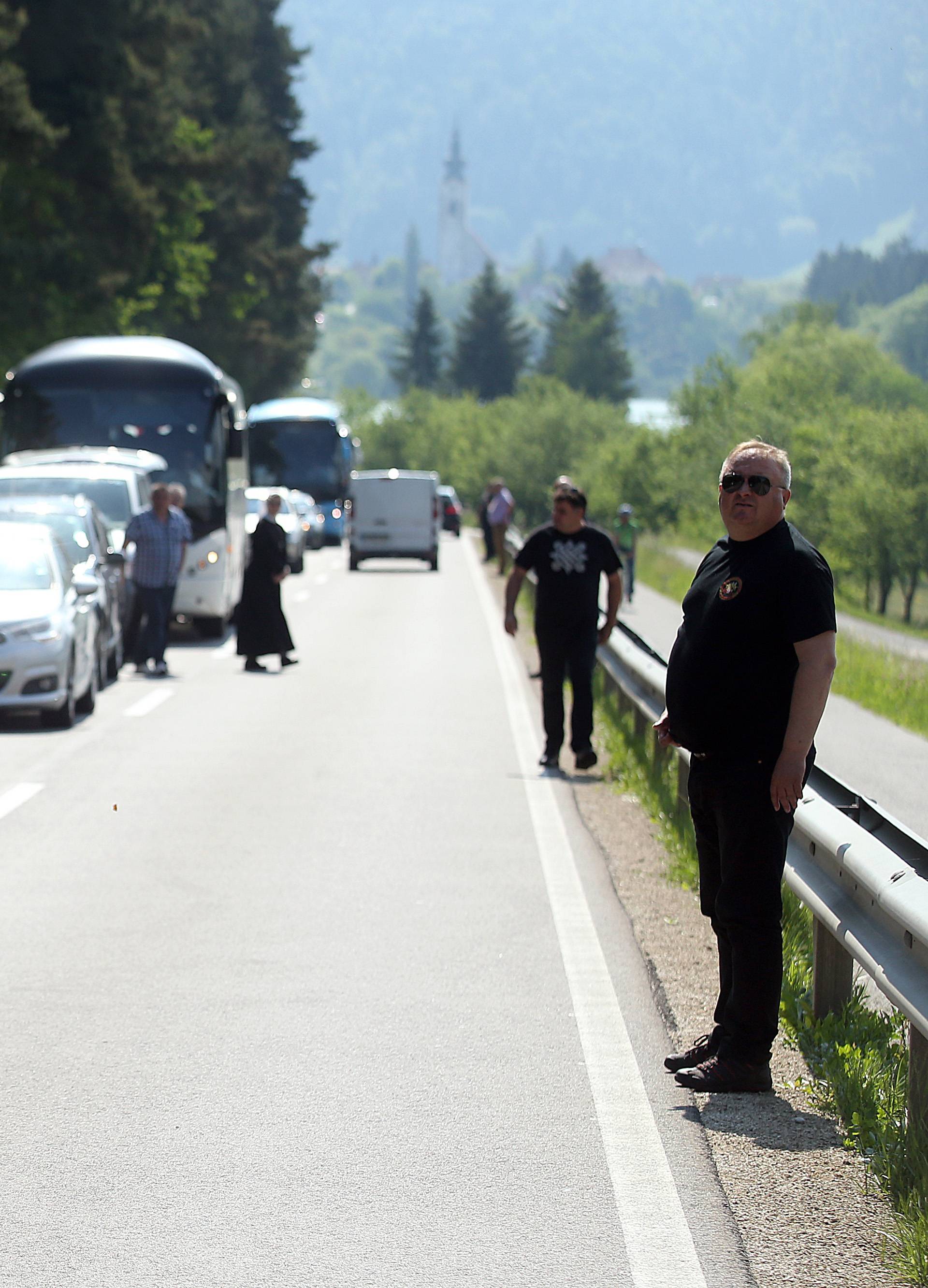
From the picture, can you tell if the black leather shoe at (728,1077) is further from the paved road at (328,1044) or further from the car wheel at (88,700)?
the car wheel at (88,700)

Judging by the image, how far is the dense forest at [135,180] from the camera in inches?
1596

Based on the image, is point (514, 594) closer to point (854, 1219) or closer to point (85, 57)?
point (854, 1219)

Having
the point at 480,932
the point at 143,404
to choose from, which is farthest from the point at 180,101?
the point at 480,932

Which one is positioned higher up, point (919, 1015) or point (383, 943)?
point (919, 1015)

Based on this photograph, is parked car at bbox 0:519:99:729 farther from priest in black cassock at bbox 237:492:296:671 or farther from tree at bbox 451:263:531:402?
tree at bbox 451:263:531:402

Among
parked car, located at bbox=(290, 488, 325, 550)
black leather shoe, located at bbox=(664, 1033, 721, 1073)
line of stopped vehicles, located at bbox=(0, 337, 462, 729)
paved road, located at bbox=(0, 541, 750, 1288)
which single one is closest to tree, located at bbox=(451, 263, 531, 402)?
parked car, located at bbox=(290, 488, 325, 550)

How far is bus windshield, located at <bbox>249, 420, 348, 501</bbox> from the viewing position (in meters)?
56.9

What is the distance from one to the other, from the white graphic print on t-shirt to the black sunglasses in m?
6.79

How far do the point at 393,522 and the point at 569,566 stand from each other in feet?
103

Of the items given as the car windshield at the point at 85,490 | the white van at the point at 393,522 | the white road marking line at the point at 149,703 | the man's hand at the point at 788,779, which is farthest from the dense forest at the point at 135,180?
the man's hand at the point at 788,779

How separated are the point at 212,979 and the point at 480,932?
4.26 ft

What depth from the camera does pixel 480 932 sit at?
298 inches

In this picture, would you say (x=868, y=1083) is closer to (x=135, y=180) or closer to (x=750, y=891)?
(x=750, y=891)

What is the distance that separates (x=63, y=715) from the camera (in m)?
14.4
